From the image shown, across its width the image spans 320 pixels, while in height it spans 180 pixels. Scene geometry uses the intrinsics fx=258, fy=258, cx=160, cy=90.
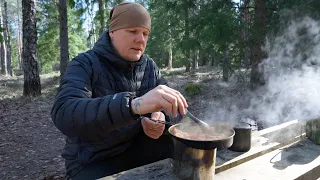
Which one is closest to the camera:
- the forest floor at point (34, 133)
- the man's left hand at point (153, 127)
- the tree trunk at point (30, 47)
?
the man's left hand at point (153, 127)

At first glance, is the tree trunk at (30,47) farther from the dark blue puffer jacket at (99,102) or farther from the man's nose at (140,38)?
the man's nose at (140,38)

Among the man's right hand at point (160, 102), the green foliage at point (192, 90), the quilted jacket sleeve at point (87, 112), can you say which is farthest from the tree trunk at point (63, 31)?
the man's right hand at point (160, 102)

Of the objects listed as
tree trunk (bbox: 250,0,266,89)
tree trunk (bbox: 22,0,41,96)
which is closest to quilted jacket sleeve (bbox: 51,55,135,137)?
tree trunk (bbox: 250,0,266,89)

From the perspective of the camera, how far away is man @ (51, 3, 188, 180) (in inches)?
56.3

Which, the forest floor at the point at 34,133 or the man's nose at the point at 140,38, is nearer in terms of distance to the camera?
the man's nose at the point at 140,38

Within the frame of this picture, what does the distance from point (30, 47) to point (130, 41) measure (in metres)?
7.82

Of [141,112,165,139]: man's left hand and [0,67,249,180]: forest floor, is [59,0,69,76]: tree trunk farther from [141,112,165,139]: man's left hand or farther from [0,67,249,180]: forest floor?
[141,112,165,139]: man's left hand

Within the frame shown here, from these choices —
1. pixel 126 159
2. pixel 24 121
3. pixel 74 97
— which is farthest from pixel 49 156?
pixel 74 97

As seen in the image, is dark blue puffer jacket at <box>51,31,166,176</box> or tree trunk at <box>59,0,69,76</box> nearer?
dark blue puffer jacket at <box>51,31,166,176</box>

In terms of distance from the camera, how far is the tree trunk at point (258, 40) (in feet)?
21.3

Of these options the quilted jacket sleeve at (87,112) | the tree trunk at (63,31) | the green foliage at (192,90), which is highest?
the tree trunk at (63,31)

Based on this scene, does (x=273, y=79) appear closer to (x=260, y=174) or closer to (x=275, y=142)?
(x=275, y=142)

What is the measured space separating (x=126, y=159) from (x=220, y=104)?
5.54 meters

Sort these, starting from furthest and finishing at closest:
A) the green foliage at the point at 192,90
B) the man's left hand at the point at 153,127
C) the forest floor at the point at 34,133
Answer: the green foliage at the point at 192,90 < the forest floor at the point at 34,133 < the man's left hand at the point at 153,127
